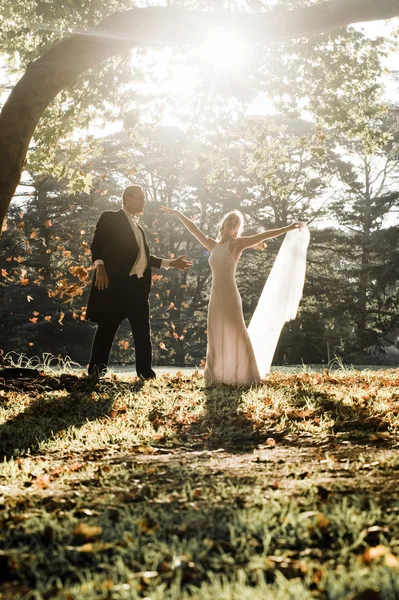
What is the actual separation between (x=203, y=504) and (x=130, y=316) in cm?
576

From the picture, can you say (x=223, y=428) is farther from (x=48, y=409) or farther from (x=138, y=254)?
(x=138, y=254)

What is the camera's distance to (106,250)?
850cm

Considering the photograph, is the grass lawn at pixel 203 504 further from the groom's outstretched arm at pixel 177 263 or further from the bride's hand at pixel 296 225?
the bride's hand at pixel 296 225

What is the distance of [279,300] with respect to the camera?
9.34 m

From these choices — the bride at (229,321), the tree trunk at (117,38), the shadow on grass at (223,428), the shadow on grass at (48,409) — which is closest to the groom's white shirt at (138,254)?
the bride at (229,321)

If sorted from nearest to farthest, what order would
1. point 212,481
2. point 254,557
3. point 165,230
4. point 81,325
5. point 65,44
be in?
point 254,557, point 212,481, point 65,44, point 81,325, point 165,230

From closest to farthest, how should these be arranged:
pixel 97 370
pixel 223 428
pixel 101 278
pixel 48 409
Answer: pixel 223 428
pixel 48 409
pixel 101 278
pixel 97 370

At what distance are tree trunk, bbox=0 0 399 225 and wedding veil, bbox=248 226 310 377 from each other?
3.04 m

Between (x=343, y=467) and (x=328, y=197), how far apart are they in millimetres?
27029

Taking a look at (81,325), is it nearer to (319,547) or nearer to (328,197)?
(328,197)

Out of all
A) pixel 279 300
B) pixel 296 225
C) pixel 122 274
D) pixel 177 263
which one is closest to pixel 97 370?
pixel 122 274

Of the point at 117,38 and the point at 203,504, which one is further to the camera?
the point at 117,38

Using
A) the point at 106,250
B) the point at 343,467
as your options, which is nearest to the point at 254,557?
the point at 343,467

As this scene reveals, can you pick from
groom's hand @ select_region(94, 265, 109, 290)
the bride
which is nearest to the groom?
groom's hand @ select_region(94, 265, 109, 290)
